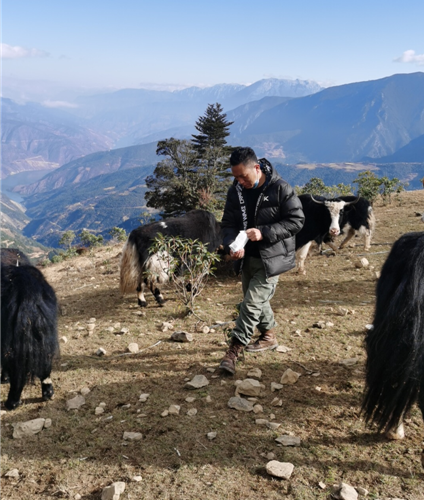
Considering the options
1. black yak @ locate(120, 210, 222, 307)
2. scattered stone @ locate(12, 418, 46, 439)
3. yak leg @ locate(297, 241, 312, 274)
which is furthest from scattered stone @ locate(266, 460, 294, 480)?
yak leg @ locate(297, 241, 312, 274)

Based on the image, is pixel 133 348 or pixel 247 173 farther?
pixel 133 348

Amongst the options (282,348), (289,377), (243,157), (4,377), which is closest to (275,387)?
(289,377)

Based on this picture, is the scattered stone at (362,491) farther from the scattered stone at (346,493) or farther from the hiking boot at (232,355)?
the hiking boot at (232,355)

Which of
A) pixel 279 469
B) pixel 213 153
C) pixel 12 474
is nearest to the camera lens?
pixel 279 469

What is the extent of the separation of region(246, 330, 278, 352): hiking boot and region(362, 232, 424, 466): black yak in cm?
149

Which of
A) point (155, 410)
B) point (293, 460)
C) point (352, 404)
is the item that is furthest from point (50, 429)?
point (352, 404)

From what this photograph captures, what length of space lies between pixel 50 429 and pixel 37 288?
115 cm

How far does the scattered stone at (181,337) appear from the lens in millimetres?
4355

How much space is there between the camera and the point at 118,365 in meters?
3.93

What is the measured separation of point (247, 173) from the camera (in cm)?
Answer: 322

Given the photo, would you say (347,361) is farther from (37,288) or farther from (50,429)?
(37,288)

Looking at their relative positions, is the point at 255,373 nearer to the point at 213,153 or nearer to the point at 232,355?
the point at 232,355

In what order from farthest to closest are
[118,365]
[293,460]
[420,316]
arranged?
[118,365] → [293,460] → [420,316]

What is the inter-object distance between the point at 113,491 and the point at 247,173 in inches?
94.7
